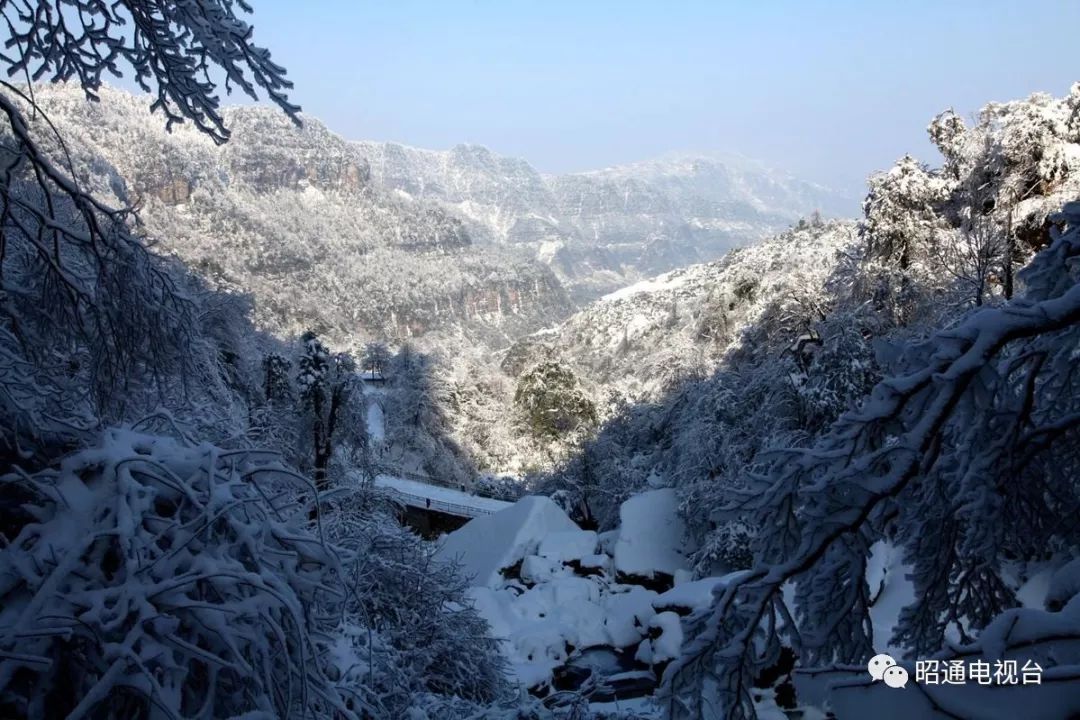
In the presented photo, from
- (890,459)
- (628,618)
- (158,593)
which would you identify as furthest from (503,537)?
(158,593)

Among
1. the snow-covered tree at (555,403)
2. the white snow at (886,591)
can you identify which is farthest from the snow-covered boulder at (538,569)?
the snow-covered tree at (555,403)

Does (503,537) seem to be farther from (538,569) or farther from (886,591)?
(886,591)

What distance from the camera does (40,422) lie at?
190 centimetres

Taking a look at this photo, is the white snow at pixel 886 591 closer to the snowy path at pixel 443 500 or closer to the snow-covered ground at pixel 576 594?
the snow-covered ground at pixel 576 594

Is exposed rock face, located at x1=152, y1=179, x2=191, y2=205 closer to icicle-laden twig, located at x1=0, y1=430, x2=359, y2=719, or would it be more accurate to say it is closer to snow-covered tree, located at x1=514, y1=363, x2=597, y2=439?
snow-covered tree, located at x1=514, y1=363, x2=597, y2=439

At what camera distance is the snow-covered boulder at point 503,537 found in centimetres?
1296

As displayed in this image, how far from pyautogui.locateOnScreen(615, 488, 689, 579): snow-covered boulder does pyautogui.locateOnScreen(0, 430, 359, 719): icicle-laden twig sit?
458 inches

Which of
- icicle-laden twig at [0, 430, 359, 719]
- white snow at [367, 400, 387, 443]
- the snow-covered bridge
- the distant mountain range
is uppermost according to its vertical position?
the distant mountain range

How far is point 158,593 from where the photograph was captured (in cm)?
147

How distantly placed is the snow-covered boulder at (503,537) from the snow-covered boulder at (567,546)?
0.54 ft

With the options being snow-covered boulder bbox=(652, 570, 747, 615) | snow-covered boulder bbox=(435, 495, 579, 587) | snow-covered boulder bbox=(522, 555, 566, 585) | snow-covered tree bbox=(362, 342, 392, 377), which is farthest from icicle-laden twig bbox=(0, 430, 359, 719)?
snow-covered tree bbox=(362, 342, 392, 377)

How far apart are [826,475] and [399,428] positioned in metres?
31.5

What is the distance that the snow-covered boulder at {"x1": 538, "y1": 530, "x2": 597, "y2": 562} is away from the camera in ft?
43.3

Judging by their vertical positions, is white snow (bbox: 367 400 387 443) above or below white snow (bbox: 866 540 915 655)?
below
